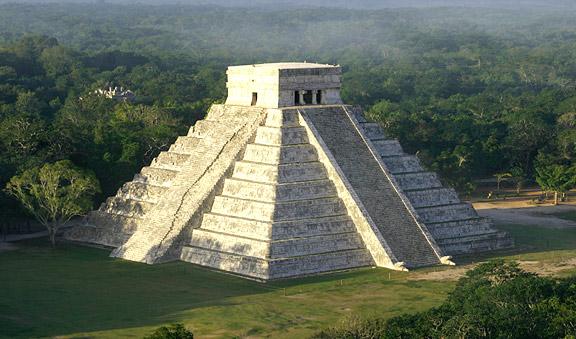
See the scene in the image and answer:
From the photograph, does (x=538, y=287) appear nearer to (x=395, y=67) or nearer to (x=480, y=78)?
(x=480, y=78)

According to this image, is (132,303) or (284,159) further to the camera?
(284,159)

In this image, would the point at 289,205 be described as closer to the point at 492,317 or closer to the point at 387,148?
the point at 387,148

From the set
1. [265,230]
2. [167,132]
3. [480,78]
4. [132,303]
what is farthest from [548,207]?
[480,78]

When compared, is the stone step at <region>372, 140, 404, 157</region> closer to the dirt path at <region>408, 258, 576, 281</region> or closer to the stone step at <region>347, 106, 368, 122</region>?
the stone step at <region>347, 106, 368, 122</region>

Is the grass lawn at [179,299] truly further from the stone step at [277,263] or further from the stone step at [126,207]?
the stone step at [126,207]

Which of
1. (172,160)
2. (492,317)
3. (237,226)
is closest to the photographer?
(492,317)

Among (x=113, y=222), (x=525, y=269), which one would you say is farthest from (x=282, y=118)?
(x=525, y=269)
